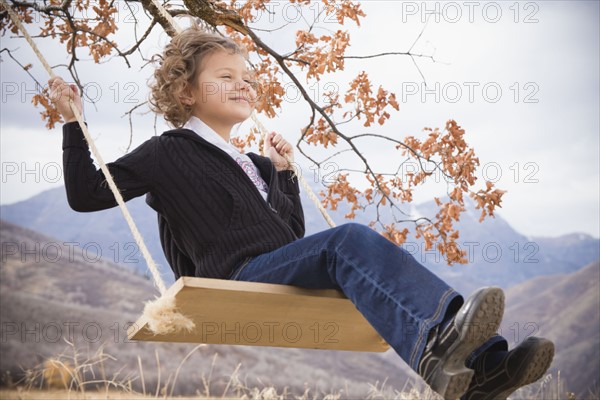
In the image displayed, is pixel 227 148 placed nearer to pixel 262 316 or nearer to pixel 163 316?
pixel 262 316

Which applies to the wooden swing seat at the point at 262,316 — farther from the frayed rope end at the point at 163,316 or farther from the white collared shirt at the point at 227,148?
the white collared shirt at the point at 227,148

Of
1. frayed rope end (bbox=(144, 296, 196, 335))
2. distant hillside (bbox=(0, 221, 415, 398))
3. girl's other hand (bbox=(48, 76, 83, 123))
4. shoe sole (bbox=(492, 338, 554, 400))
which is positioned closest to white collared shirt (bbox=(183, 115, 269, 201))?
girl's other hand (bbox=(48, 76, 83, 123))

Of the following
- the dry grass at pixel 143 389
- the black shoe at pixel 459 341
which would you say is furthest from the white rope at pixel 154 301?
the dry grass at pixel 143 389

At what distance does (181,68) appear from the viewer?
256 centimetres

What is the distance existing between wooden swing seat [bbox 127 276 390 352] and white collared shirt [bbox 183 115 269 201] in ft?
1.60

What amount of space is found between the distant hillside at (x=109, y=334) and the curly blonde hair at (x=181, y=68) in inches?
168

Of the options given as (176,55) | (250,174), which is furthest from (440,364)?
(176,55)

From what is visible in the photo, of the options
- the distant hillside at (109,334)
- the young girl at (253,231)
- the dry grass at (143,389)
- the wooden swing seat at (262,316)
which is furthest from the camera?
the distant hillside at (109,334)

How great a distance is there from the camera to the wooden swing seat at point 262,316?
73.6 inches

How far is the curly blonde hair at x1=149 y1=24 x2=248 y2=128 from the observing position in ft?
8.36

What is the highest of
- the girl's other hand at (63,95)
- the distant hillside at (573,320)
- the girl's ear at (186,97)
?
the girl's ear at (186,97)

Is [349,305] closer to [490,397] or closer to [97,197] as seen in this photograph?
[490,397]

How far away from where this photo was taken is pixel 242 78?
8.33 feet

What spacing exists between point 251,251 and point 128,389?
5.04 ft
